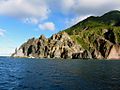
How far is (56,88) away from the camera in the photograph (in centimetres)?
5619

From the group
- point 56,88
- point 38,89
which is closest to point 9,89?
point 38,89

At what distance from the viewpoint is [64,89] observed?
55.0 metres

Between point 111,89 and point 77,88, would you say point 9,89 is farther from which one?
point 111,89

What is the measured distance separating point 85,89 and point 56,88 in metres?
6.44

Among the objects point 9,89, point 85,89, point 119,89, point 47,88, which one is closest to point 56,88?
point 47,88

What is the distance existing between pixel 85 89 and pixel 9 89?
1650cm

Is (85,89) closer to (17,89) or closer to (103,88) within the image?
(103,88)

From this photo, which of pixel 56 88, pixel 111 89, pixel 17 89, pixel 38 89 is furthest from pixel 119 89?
pixel 17 89

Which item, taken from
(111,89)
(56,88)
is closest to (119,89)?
(111,89)

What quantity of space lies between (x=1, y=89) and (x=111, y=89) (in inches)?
947

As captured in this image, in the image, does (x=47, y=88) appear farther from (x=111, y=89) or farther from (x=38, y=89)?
(x=111, y=89)

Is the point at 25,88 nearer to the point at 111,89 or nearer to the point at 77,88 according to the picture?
the point at 77,88

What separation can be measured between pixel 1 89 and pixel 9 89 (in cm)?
168

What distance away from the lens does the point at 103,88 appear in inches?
2253
